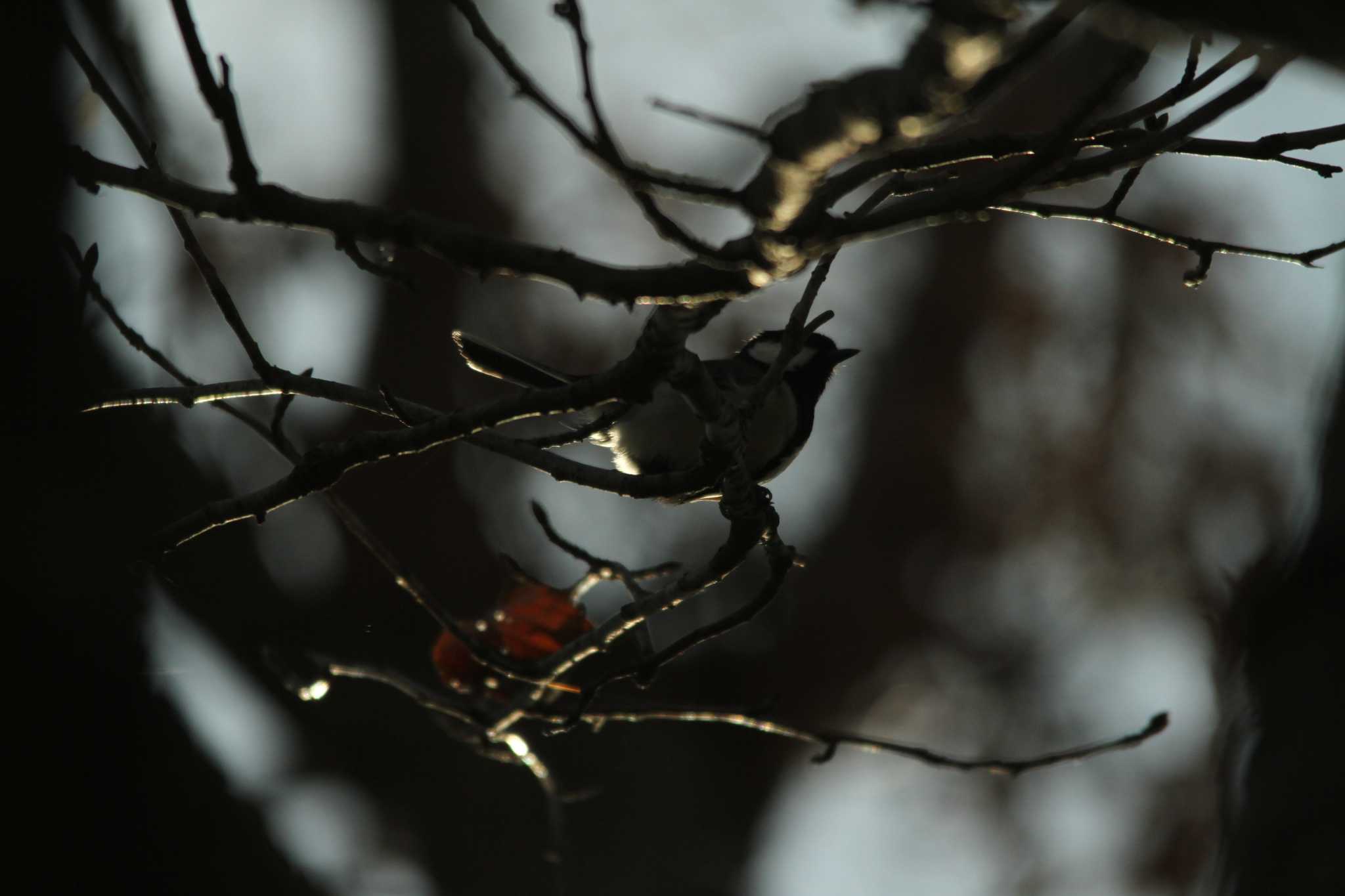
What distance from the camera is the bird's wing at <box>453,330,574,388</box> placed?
103 inches

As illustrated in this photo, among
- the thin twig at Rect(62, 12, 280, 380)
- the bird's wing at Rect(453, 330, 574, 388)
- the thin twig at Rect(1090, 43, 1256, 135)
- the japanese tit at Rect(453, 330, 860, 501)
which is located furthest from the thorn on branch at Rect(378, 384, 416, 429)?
the thin twig at Rect(1090, 43, 1256, 135)

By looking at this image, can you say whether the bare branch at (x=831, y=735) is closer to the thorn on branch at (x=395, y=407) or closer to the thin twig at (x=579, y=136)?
the thorn on branch at (x=395, y=407)

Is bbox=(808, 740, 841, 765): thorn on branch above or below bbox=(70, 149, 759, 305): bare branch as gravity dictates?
below

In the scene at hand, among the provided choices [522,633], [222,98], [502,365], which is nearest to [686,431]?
[502,365]

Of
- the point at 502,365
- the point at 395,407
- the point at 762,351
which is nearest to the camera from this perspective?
the point at 395,407

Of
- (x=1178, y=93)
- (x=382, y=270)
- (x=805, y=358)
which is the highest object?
(x=805, y=358)

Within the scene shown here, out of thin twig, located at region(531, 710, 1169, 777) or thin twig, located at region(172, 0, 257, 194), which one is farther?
thin twig, located at region(531, 710, 1169, 777)

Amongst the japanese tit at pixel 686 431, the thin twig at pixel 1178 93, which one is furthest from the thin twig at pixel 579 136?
the japanese tit at pixel 686 431

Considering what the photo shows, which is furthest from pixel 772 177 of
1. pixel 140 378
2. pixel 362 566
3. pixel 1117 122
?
pixel 362 566

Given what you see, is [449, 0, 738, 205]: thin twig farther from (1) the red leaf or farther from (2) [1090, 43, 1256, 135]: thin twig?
(1) the red leaf

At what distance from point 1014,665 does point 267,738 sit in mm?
4268

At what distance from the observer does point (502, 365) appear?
2672 millimetres

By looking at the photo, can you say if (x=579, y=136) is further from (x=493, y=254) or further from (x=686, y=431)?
(x=686, y=431)

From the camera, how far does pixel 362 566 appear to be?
4.55 meters
